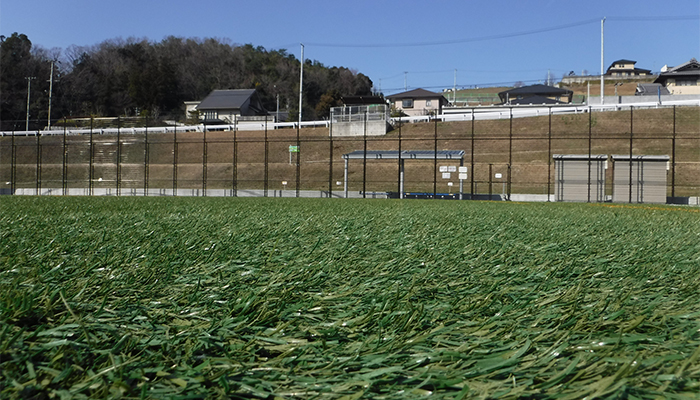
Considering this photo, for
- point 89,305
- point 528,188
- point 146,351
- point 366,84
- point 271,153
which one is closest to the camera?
point 146,351

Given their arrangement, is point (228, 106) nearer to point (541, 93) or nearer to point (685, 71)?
point (541, 93)

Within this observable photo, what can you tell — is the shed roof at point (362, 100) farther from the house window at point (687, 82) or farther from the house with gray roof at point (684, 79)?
the house window at point (687, 82)

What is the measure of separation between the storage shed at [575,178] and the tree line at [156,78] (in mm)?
36963

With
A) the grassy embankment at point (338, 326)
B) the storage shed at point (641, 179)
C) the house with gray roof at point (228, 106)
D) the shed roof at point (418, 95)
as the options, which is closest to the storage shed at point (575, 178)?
the storage shed at point (641, 179)

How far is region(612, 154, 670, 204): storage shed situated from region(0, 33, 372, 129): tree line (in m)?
38.3

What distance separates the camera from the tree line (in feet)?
159

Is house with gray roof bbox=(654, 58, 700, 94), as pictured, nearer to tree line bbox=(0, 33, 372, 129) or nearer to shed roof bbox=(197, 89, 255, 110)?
tree line bbox=(0, 33, 372, 129)

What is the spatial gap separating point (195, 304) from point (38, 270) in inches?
28.5

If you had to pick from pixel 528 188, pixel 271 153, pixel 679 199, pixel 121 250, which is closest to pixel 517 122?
pixel 528 188

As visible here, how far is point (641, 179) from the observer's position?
66.0 ft

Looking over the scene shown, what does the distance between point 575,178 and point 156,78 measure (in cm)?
5309

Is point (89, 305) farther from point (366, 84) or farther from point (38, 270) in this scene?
point (366, 84)

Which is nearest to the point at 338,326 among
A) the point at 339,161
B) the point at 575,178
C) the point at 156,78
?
the point at 575,178

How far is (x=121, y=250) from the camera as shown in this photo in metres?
2.46
